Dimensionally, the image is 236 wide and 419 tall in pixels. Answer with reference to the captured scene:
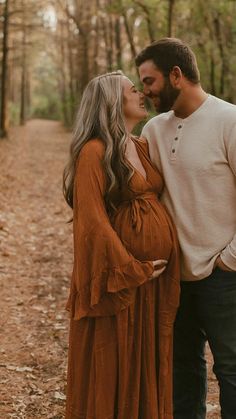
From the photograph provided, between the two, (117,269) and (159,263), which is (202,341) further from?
(117,269)

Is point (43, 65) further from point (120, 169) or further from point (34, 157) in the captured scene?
point (120, 169)

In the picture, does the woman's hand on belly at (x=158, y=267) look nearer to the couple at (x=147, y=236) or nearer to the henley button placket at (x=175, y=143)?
the couple at (x=147, y=236)

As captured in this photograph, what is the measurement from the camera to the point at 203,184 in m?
2.90

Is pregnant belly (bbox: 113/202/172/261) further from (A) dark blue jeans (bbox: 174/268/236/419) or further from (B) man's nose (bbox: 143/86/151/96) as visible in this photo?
(B) man's nose (bbox: 143/86/151/96)

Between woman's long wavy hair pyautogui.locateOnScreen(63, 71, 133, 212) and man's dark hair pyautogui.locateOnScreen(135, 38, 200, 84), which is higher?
man's dark hair pyautogui.locateOnScreen(135, 38, 200, 84)

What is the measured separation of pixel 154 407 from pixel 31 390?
1.60 m

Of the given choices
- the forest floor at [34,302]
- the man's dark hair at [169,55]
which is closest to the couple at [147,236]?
the man's dark hair at [169,55]

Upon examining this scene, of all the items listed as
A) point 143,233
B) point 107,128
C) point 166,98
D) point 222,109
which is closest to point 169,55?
point 166,98

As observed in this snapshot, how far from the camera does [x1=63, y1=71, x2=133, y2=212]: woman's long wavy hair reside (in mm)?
2877

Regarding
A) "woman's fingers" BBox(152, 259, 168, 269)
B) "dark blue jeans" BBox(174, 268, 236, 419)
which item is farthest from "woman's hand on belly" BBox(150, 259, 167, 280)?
"dark blue jeans" BBox(174, 268, 236, 419)

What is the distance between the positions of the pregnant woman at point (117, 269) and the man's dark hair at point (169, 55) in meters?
0.21

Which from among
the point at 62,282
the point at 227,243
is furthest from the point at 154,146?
the point at 62,282

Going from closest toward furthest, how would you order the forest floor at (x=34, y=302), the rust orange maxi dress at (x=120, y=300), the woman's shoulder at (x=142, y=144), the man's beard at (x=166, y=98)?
the rust orange maxi dress at (x=120, y=300) → the man's beard at (x=166, y=98) → the woman's shoulder at (x=142, y=144) → the forest floor at (x=34, y=302)

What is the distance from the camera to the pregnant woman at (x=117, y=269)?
2848 millimetres
